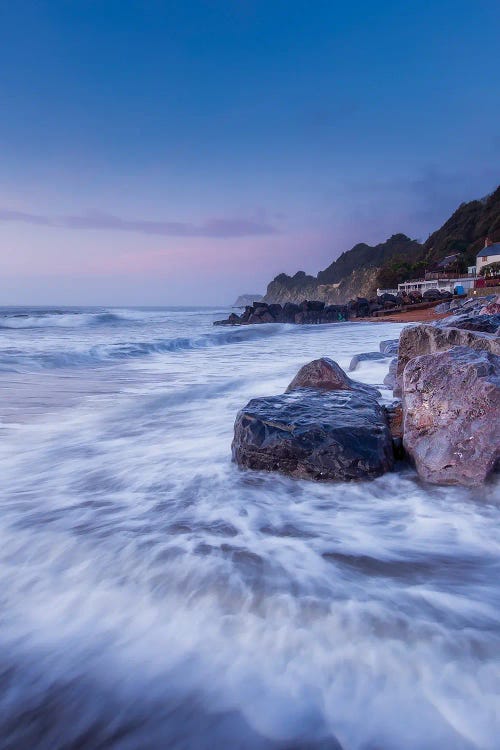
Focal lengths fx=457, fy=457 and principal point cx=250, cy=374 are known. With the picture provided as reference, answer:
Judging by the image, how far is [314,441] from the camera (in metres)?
3.25

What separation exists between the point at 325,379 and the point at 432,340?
52.4 inches

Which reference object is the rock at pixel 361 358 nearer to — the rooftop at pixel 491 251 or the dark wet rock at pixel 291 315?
the dark wet rock at pixel 291 315

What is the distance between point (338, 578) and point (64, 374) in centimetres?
970

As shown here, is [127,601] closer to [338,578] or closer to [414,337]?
[338,578]

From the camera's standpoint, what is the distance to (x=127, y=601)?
215 centimetres

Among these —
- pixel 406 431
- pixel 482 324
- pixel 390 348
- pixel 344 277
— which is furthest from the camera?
pixel 344 277

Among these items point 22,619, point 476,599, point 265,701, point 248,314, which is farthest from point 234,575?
point 248,314

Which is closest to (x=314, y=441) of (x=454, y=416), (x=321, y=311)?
(x=454, y=416)

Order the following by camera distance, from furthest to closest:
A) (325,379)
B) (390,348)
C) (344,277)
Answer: (344,277), (390,348), (325,379)

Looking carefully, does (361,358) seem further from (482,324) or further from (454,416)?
(454,416)

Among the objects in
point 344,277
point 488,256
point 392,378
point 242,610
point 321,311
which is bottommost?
point 242,610

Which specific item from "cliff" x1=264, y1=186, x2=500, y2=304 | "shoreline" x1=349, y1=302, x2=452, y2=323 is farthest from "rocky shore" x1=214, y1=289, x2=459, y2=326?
"cliff" x1=264, y1=186, x2=500, y2=304

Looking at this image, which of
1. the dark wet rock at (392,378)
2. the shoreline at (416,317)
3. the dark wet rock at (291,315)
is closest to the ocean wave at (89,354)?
the dark wet rock at (392,378)

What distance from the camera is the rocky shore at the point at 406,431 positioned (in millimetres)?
2945
